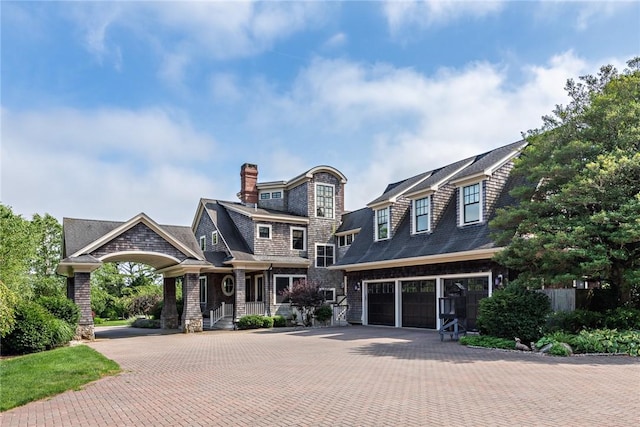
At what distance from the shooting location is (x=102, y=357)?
14.2m

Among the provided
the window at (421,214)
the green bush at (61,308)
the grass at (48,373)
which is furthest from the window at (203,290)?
the grass at (48,373)

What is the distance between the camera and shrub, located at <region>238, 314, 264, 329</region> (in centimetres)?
2549

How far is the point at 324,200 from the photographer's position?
30.1 metres

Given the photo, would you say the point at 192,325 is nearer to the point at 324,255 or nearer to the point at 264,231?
the point at 264,231

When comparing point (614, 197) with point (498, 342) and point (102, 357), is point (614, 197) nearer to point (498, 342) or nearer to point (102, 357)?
point (498, 342)

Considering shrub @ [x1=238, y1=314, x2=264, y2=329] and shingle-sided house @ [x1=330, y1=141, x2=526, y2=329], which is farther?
shrub @ [x1=238, y1=314, x2=264, y2=329]

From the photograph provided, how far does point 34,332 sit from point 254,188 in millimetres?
16979

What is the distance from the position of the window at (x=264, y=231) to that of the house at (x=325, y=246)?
0.05 metres

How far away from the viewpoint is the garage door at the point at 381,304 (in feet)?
77.2

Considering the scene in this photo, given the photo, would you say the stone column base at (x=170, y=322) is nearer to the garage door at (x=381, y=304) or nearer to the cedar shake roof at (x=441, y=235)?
the cedar shake roof at (x=441, y=235)

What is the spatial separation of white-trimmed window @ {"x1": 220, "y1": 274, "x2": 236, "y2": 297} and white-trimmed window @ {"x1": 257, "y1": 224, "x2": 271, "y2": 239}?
3.69 metres

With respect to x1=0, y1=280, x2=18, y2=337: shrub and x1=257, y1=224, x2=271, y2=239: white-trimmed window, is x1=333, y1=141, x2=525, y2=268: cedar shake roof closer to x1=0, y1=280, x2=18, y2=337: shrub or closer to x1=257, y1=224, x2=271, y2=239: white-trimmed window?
x1=257, y1=224, x2=271, y2=239: white-trimmed window

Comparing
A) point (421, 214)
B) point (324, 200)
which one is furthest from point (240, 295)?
point (421, 214)

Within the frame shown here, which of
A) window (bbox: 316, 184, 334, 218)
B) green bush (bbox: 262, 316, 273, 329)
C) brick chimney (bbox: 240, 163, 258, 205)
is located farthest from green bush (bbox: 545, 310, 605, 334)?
brick chimney (bbox: 240, 163, 258, 205)
